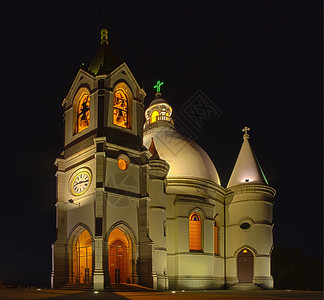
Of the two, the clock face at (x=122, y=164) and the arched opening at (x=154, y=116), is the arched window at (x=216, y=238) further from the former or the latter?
the arched opening at (x=154, y=116)

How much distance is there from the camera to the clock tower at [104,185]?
31.9 metres

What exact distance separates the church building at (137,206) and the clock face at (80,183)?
8cm

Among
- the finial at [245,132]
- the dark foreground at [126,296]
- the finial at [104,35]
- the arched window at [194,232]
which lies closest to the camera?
the dark foreground at [126,296]

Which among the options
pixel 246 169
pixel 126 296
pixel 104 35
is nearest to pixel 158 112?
pixel 246 169

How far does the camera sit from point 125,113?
36125 mm

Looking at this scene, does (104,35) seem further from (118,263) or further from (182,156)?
(118,263)

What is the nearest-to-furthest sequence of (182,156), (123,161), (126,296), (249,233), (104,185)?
(126,296) < (104,185) < (123,161) < (249,233) < (182,156)

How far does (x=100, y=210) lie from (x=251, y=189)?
17.5 m

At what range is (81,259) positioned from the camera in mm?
34344

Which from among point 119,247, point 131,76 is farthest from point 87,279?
point 131,76

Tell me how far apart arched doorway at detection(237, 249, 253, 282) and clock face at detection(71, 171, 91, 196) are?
1736 centimetres

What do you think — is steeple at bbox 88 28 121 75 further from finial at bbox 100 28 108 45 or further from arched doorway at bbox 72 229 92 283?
arched doorway at bbox 72 229 92 283

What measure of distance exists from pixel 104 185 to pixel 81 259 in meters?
6.67

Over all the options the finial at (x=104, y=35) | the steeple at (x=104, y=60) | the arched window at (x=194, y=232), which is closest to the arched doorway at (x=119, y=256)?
the arched window at (x=194, y=232)
